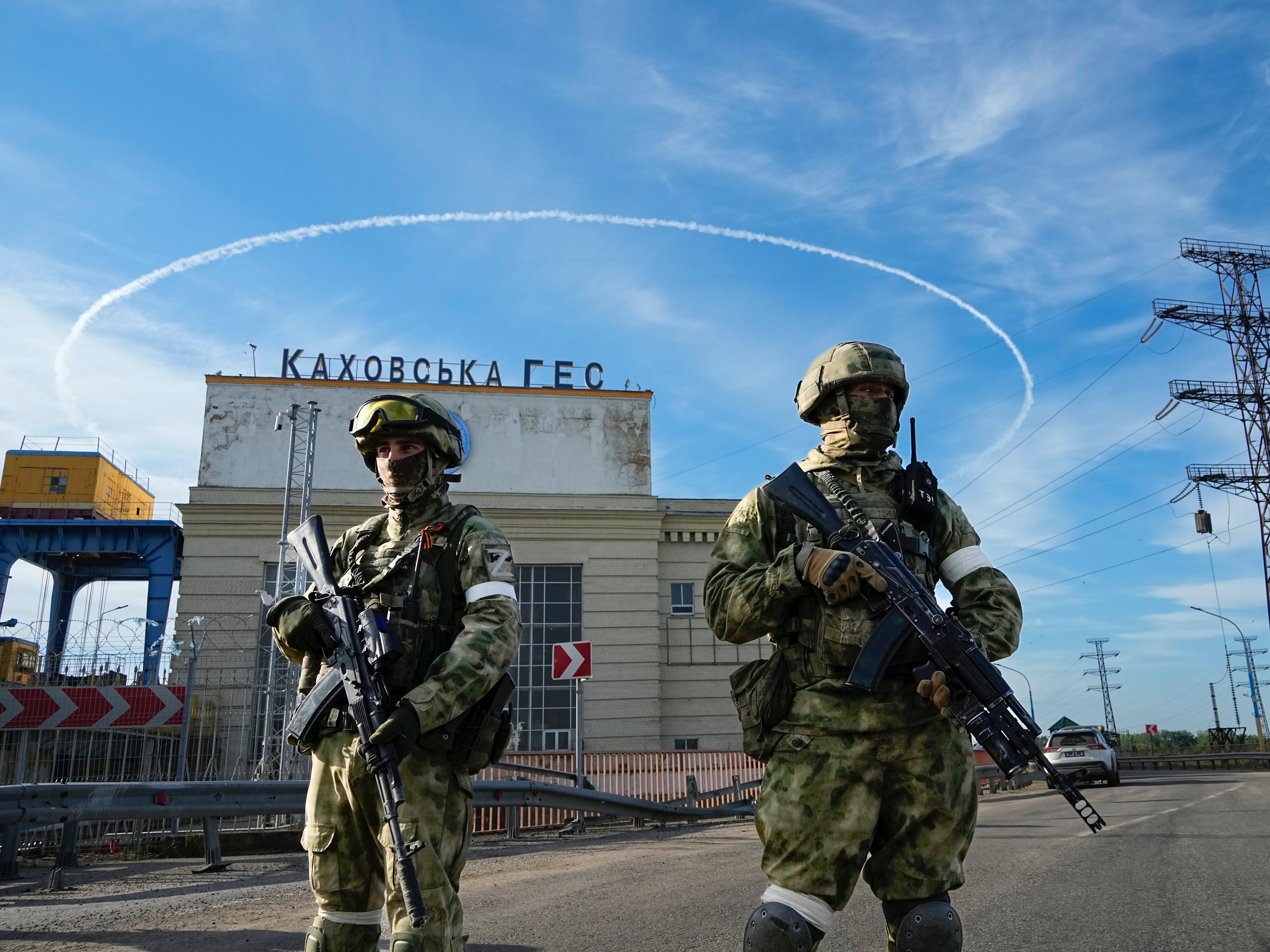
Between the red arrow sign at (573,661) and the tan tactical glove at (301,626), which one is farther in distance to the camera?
the red arrow sign at (573,661)

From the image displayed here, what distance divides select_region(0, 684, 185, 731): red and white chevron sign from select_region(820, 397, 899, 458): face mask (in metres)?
13.6

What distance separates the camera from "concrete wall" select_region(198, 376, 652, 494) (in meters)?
28.8

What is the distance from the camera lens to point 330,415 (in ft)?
97.9

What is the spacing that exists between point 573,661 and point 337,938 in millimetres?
11068

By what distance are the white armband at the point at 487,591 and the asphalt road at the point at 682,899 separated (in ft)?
7.26

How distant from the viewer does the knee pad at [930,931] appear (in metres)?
2.82

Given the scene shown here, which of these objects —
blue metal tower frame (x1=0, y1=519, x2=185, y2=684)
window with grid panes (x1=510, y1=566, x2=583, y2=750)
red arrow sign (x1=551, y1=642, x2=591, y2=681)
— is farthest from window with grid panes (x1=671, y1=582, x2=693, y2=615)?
red arrow sign (x1=551, y1=642, x2=591, y2=681)

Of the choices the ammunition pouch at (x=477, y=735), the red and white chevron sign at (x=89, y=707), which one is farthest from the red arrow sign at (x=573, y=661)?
the ammunition pouch at (x=477, y=735)

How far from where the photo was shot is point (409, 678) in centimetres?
332

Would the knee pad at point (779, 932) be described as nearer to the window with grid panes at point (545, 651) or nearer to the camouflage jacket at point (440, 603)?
the camouflage jacket at point (440, 603)

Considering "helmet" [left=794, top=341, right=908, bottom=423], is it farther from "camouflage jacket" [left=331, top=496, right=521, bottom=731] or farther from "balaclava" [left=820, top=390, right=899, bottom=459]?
"camouflage jacket" [left=331, top=496, right=521, bottom=731]

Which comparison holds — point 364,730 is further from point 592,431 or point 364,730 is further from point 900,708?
point 592,431

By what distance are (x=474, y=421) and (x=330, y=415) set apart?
423cm

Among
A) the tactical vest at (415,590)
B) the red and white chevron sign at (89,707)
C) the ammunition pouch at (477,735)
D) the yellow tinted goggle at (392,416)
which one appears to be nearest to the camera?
the ammunition pouch at (477,735)
